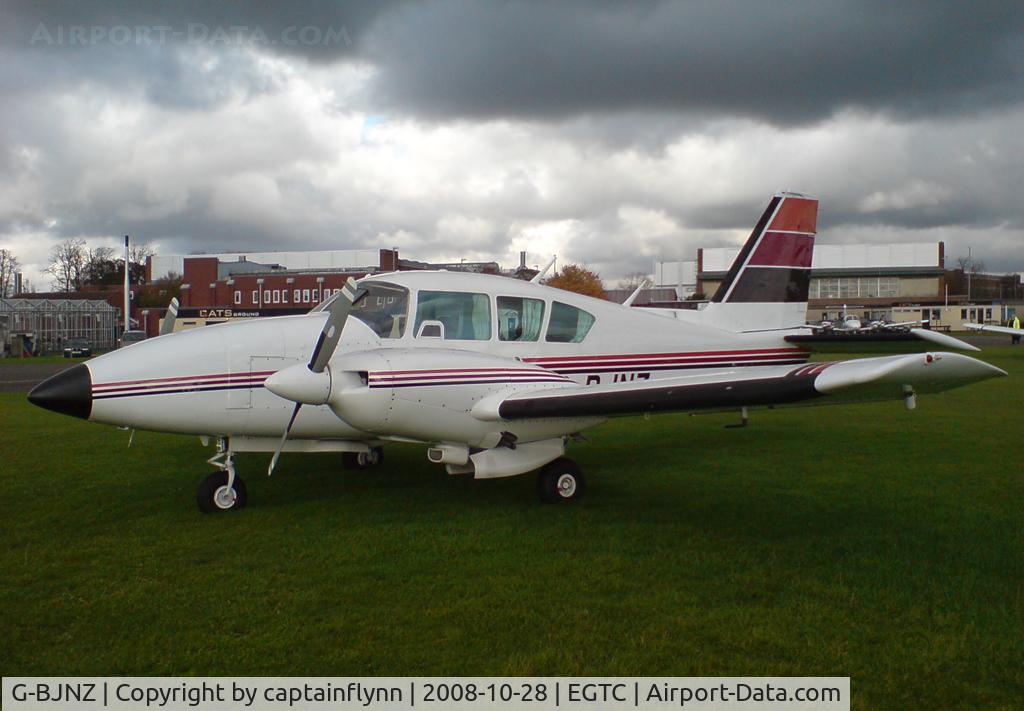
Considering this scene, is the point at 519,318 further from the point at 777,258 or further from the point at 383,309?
the point at 777,258

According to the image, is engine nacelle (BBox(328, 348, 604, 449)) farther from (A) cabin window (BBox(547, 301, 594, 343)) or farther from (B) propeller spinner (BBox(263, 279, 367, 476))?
(A) cabin window (BBox(547, 301, 594, 343))

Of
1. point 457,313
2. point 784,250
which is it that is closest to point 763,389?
point 457,313

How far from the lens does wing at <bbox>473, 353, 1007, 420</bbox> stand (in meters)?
5.55

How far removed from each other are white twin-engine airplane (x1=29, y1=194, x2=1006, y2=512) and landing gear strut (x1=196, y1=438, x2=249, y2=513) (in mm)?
13

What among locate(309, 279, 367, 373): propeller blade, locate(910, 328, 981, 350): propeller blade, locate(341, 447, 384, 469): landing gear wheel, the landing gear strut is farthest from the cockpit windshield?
locate(910, 328, 981, 350): propeller blade

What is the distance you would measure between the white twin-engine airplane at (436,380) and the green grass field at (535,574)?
0.70m

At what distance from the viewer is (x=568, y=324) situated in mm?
8695

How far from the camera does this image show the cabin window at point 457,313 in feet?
25.8

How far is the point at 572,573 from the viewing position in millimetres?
5582

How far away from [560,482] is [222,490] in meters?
3.31

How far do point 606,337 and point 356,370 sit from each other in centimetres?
327

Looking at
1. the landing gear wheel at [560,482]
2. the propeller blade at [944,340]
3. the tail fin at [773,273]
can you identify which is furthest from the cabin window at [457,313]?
the propeller blade at [944,340]

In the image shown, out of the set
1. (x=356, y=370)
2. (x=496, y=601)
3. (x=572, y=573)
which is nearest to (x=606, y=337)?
(x=356, y=370)

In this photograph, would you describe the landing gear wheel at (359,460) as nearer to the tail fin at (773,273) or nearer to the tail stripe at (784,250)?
the tail fin at (773,273)
